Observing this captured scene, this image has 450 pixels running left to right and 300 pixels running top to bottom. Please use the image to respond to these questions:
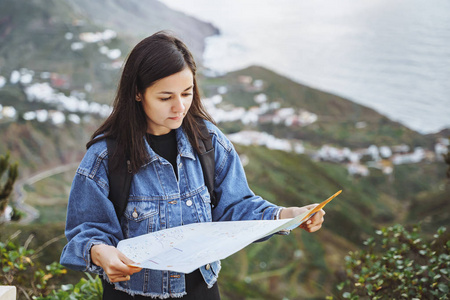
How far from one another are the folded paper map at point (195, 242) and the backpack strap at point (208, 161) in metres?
0.14

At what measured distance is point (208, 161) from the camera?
1.43 m

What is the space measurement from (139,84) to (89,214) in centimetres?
37

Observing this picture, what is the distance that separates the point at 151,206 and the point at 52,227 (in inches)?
98.5

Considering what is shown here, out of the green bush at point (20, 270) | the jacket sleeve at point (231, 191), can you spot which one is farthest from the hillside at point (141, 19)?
the jacket sleeve at point (231, 191)

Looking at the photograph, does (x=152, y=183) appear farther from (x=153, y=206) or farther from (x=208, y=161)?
(x=208, y=161)

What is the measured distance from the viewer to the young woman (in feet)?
4.21


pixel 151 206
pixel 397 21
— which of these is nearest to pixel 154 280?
pixel 151 206

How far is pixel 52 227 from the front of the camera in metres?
3.56

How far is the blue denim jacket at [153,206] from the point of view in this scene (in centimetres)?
128

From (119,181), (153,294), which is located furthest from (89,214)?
(153,294)

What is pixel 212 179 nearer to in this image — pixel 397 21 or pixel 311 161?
pixel 311 161

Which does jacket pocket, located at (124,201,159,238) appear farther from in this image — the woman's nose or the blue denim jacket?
the woman's nose

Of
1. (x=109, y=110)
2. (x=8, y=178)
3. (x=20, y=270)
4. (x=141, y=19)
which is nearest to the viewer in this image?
(x=20, y=270)

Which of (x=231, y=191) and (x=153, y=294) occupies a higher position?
(x=231, y=191)
